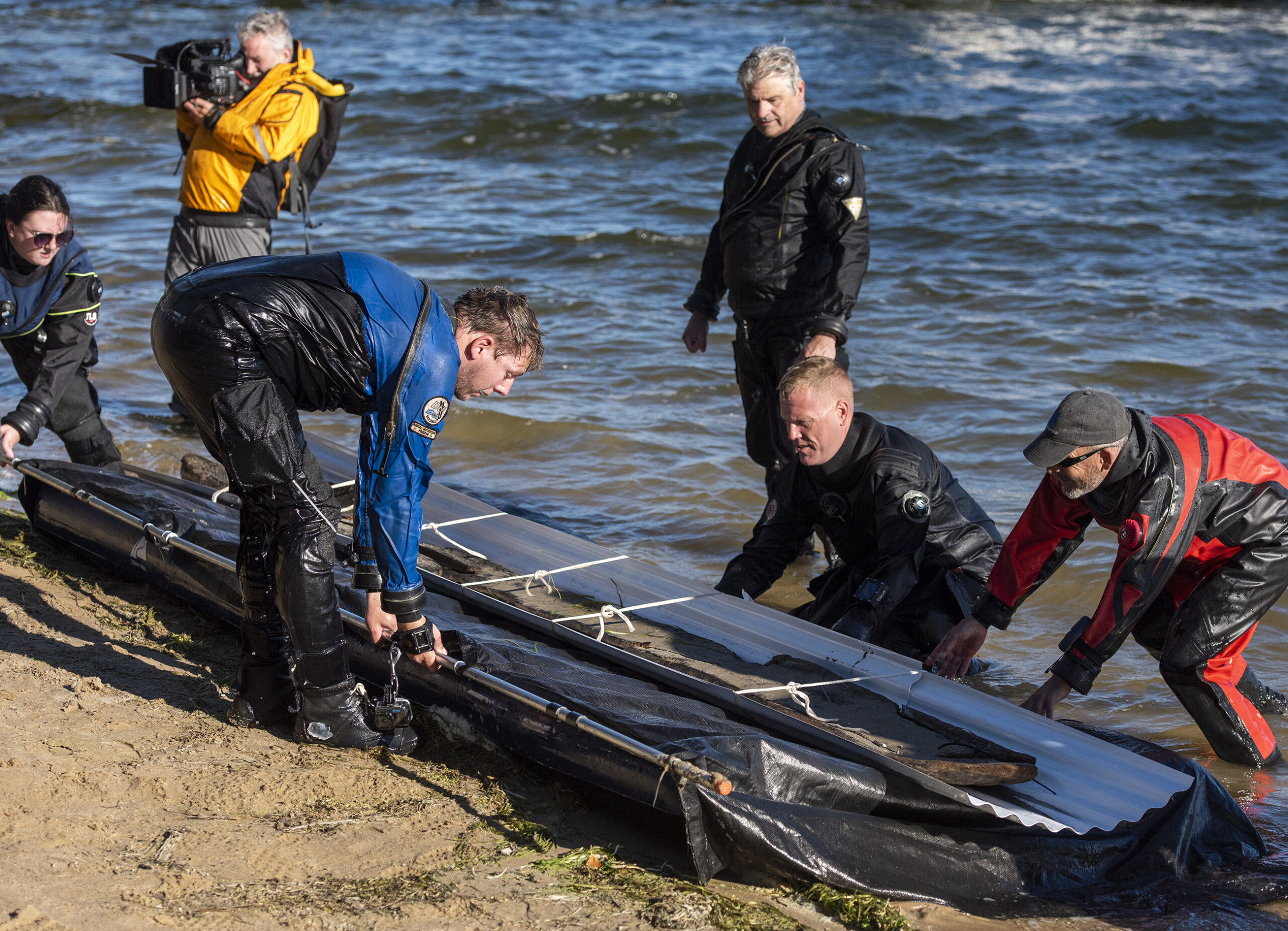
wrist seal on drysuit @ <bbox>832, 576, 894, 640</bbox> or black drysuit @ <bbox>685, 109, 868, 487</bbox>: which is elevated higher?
black drysuit @ <bbox>685, 109, 868, 487</bbox>

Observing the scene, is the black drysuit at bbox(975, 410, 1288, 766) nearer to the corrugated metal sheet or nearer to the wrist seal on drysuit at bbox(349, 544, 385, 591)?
the corrugated metal sheet

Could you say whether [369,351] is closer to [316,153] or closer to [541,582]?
[541,582]

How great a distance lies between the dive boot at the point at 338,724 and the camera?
329 cm

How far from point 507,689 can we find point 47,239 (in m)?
2.77

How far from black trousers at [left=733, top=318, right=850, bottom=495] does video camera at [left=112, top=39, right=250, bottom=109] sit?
298 cm

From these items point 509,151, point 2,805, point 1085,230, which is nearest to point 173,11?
point 509,151

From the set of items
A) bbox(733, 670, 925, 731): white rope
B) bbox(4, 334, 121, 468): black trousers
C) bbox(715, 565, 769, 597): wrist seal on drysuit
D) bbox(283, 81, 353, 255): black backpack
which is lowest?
bbox(715, 565, 769, 597): wrist seal on drysuit

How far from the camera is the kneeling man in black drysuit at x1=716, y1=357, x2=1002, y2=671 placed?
13.0ft

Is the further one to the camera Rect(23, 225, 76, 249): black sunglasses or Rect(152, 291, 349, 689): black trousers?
Rect(23, 225, 76, 249): black sunglasses

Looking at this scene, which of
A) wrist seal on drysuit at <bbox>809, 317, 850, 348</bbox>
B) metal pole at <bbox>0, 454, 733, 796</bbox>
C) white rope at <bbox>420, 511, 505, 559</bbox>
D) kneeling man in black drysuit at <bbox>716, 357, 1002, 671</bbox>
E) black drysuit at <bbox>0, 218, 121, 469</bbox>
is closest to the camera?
metal pole at <bbox>0, 454, 733, 796</bbox>

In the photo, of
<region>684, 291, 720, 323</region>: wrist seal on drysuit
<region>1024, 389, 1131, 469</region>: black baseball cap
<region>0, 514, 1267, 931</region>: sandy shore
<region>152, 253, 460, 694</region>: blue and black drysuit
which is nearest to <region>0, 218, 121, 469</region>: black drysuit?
<region>0, 514, 1267, 931</region>: sandy shore

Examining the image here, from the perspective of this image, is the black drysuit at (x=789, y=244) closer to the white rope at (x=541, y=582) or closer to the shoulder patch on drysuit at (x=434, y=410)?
the white rope at (x=541, y=582)

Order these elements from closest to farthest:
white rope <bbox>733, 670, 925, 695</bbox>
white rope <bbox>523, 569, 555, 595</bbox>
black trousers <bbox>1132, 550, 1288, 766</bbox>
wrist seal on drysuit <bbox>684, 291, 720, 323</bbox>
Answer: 1. white rope <bbox>733, 670, 925, 695</bbox>
2. black trousers <bbox>1132, 550, 1288, 766</bbox>
3. white rope <bbox>523, 569, 555, 595</bbox>
4. wrist seal on drysuit <bbox>684, 291, 720, 323</bbox>

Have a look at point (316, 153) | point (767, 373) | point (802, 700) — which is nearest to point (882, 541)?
point (802, 700)
